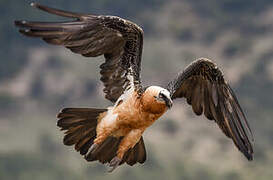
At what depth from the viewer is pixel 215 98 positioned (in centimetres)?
1324

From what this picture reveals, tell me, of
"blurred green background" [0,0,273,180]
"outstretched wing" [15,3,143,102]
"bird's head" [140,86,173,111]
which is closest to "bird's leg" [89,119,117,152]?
"outstretched wing" [15,3,143,102]

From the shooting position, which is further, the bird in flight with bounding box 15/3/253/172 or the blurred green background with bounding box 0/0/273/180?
the blurred green background with bounding box 0/0/273/180

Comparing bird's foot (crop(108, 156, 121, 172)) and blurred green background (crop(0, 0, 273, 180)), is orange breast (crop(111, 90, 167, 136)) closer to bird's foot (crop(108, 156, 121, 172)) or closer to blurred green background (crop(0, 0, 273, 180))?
bird's foot (crop(108, 156, 121, 172))

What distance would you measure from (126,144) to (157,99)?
46.6 inches

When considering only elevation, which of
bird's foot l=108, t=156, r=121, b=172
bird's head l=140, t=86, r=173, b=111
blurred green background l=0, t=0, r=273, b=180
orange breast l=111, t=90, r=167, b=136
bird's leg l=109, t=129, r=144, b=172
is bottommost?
bird's foot l=108, t=156, r=121, b=172

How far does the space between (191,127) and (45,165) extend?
34.4ft

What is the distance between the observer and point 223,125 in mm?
13039

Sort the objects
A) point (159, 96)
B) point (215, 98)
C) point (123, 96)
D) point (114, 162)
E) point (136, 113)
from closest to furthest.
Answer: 1. point (159, 96)
2. point (136, 113)
3. point (114, 162)
4. point (123, 96)
5. point (215, 98)

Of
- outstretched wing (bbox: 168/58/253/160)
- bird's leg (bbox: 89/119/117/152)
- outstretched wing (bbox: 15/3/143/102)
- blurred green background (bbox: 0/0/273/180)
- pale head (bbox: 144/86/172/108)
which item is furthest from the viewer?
blurred green background (bbox: 0/0/273/180)

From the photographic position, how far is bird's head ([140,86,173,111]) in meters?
11.3

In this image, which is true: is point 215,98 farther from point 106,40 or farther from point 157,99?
point 106,40

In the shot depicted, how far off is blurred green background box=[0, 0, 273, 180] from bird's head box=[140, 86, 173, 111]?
3832 cm

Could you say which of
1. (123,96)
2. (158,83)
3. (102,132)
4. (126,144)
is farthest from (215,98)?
(158,83)

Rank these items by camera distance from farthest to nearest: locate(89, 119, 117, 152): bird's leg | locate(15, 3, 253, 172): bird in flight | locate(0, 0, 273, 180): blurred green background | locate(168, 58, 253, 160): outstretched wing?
1. locate(0, 0, 273, 180): blurred green background
2. locate(168, 58, 253, 160): outstretched wing
3. locate(89, 119, 117, 152): bird's leg
4. locate(15, 3, 253, 172): bird in flight
